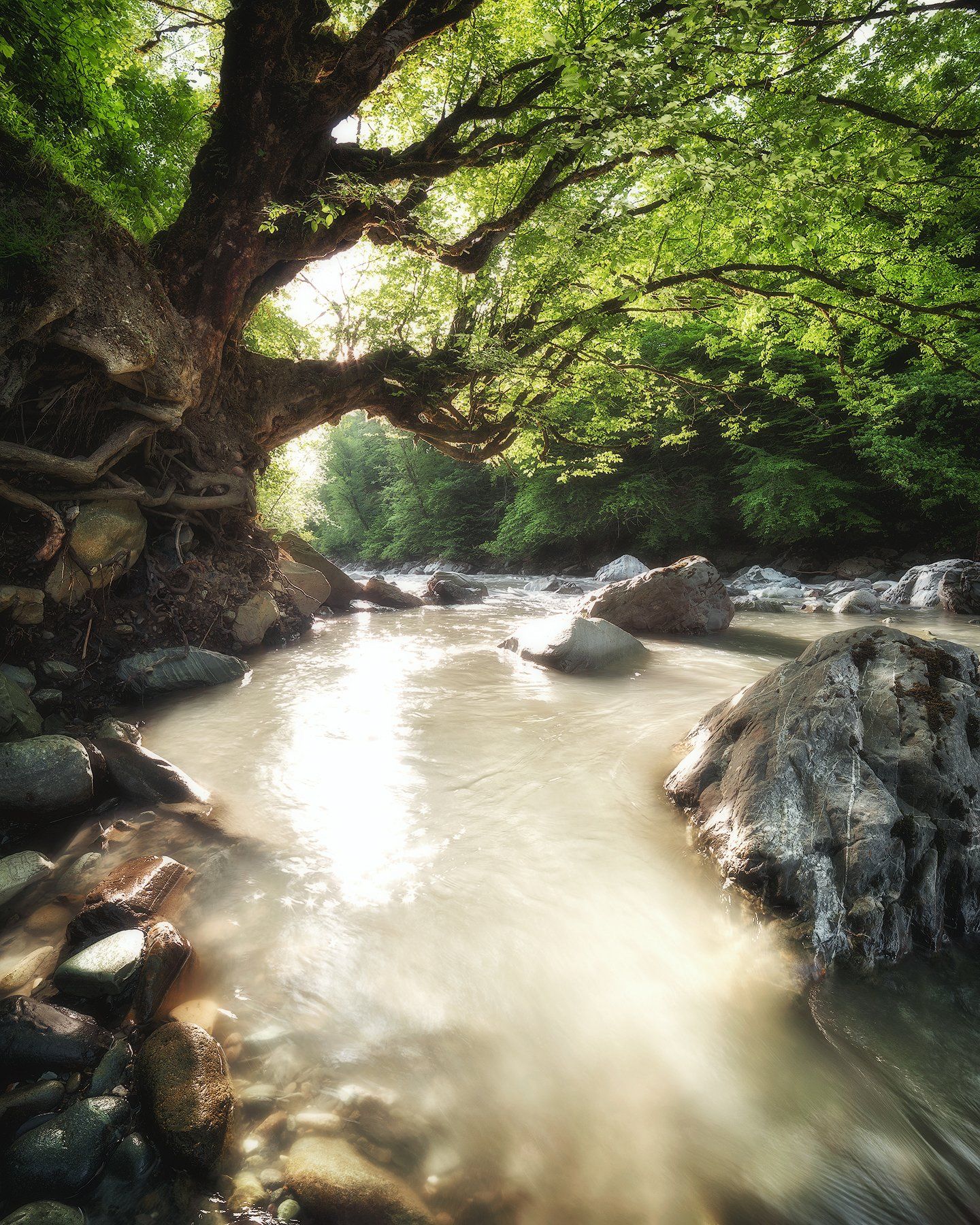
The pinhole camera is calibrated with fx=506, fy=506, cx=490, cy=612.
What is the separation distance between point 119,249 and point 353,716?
478 centimetres

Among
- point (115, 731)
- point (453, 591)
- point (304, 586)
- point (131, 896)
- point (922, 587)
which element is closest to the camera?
point (131, 896)

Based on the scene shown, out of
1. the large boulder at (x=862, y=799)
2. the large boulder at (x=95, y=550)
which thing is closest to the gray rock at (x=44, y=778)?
the large boulder at (x=95, y=550)

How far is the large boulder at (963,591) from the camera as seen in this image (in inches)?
422

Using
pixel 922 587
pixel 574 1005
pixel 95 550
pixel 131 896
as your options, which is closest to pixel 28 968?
pixel 131 896

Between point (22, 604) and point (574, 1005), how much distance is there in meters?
5.13

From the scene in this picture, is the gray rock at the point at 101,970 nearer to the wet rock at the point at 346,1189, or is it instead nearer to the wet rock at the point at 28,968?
the wet rock at the point at 28,968

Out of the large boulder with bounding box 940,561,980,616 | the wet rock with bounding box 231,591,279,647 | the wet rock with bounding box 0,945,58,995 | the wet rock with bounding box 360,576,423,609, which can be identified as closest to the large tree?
the wet rock with bounding box 231,591,279,647

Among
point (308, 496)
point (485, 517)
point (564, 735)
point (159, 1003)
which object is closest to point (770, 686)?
point (564, 735)

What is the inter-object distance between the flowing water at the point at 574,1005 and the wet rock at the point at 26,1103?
49 centimetres

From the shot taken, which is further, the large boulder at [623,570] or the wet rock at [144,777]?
the large boulder at [623,570]

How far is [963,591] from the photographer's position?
10.8 meters

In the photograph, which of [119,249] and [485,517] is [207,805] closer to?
[119,249]

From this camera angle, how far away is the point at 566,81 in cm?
317

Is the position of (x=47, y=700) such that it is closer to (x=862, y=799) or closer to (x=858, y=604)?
(x=862, y=799)
